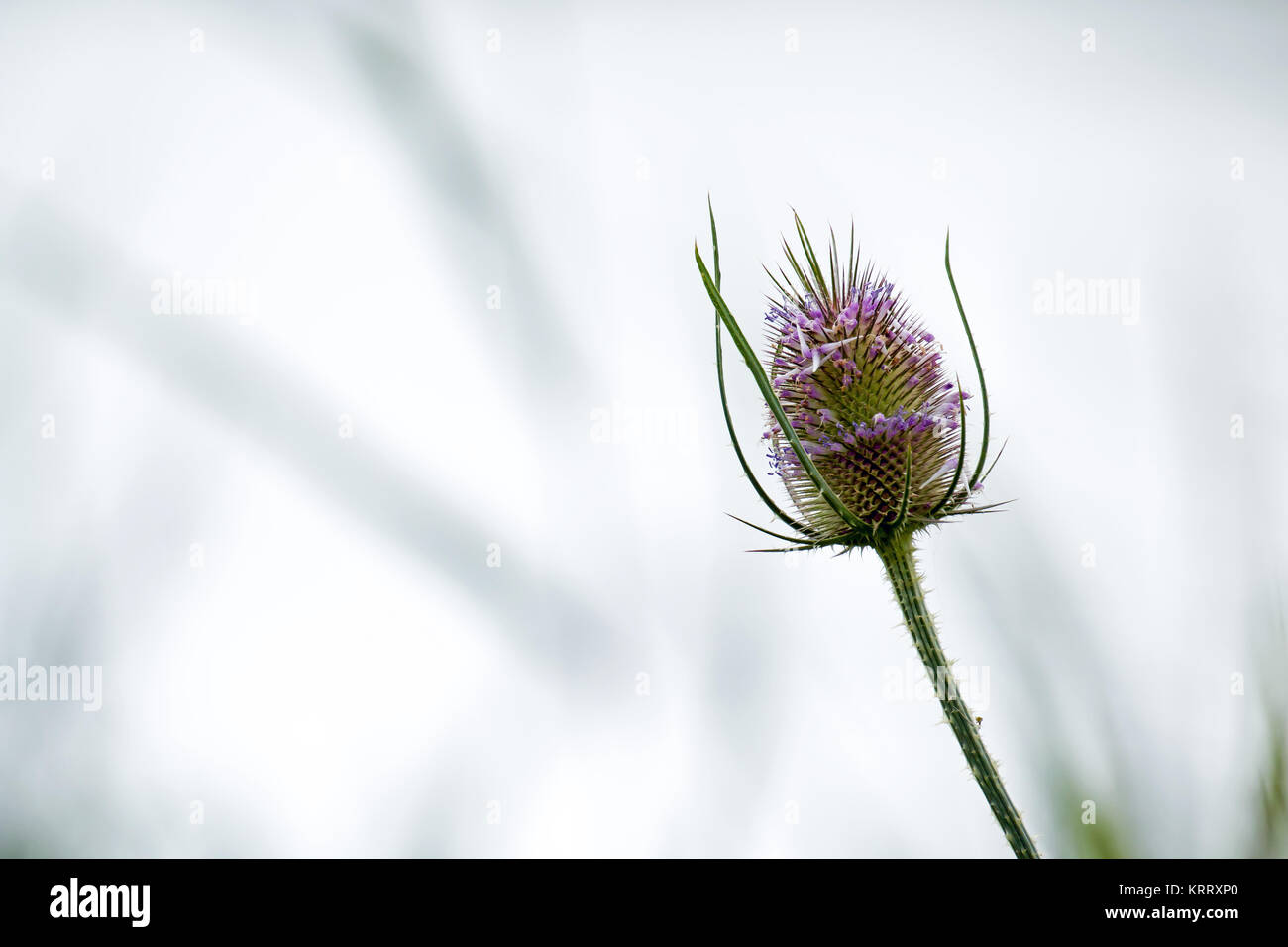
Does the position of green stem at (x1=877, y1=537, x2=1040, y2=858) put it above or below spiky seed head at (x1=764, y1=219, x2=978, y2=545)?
below

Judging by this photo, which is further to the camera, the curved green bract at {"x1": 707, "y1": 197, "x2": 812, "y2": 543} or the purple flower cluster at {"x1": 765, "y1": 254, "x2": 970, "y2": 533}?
the purple flower cluster at {"x1": 765, "y1": 254, "x2": 970, "y2": 533}

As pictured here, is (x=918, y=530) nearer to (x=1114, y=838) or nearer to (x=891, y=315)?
(x=891, y=315)

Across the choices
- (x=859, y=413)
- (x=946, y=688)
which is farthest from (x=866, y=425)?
(x=946, y=688)

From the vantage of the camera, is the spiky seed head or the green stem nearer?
the green stem

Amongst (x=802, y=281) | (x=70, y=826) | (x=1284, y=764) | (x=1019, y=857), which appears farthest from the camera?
(x=802, y=281)

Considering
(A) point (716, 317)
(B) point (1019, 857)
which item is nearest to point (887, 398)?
(A) point (716, 317)

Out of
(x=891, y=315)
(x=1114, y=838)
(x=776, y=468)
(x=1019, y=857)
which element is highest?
(x=891, y=315)
